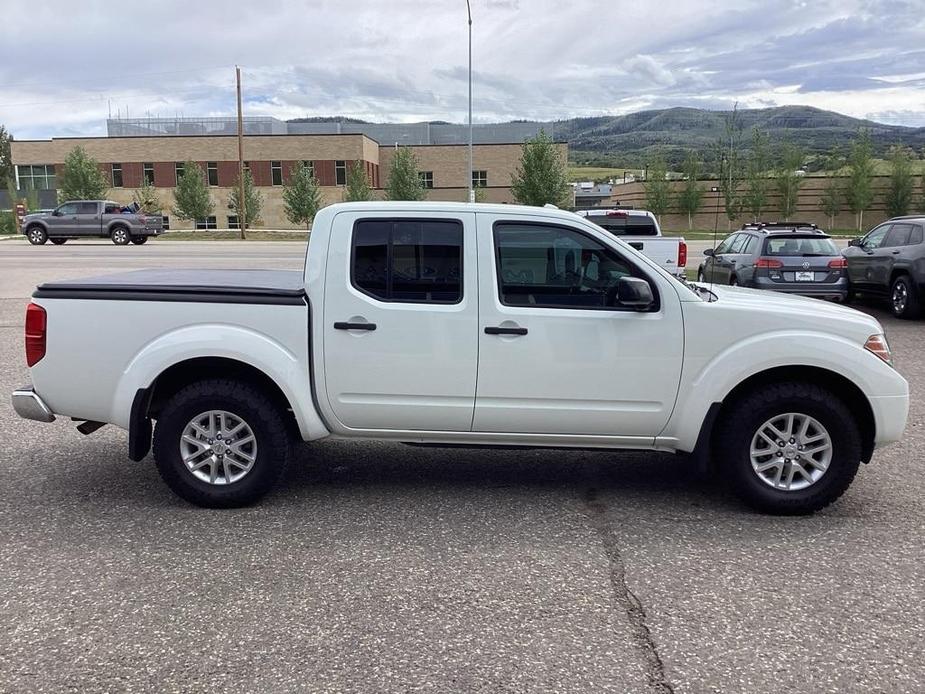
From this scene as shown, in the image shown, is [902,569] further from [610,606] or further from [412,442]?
[412,442]

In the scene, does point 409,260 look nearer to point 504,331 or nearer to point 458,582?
point 504,331

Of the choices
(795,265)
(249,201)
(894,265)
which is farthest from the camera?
(249,201)

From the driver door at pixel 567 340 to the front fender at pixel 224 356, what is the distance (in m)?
1.06

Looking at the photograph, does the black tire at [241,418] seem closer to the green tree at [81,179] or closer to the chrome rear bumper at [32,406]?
the chrome rear bumper at [32,406]

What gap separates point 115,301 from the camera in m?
4.98

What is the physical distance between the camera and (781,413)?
491 cm

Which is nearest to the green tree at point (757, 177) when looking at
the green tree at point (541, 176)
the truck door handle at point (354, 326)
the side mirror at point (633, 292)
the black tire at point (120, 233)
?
the green tree at point (541, 176)

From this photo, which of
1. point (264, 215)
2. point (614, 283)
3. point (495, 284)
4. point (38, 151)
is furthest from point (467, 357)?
point (38, 151)

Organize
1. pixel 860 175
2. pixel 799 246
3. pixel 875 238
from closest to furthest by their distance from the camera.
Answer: pixel 799 246, pixel 875 238, pixel 860 175

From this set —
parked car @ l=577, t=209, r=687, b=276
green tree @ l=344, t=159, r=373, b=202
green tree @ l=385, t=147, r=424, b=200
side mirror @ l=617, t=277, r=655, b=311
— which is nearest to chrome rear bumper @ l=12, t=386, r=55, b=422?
side mirror @ l=617, t=277, r=655, b=311

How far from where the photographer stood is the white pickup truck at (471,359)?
488 cm

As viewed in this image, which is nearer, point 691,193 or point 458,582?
point 458,582

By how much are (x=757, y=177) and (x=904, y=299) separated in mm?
43976

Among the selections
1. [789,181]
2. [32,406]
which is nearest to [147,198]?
[789,181]
